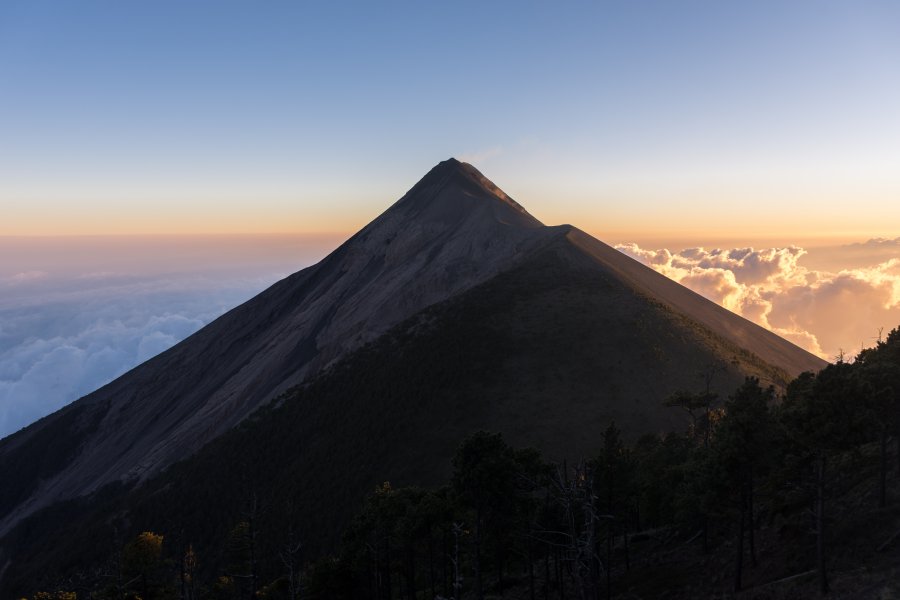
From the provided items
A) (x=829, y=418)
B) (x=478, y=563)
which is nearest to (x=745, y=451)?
(x=829, y=418)

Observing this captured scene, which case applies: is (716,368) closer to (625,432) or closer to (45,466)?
(625,432)

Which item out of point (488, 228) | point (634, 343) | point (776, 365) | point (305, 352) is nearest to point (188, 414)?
point (305, 352)

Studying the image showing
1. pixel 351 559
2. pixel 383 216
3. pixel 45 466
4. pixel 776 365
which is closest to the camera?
pixel 351 559

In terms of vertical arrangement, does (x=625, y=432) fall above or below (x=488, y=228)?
below

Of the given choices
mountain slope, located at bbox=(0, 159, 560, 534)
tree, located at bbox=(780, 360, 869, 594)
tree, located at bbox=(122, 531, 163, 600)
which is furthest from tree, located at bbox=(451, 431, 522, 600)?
mountain slope, located at bbox=(0, 159, 560, 534)

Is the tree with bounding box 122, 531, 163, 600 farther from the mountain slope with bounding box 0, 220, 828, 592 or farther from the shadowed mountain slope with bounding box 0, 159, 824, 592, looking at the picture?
the shadowed mountain slope with bounding box 0, 159, 824, 592

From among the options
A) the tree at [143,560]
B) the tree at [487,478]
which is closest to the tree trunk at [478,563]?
the tree at [487,478]

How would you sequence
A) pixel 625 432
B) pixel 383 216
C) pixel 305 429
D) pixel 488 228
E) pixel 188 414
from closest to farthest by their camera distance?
pixel 625 432 < pixel 305 429 < pixel 188 414 < pixel 488 228 < pixel 383 216

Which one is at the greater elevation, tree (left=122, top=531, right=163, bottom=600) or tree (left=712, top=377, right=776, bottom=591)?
tree (left=712, top=377, right=776, bottom=591)
